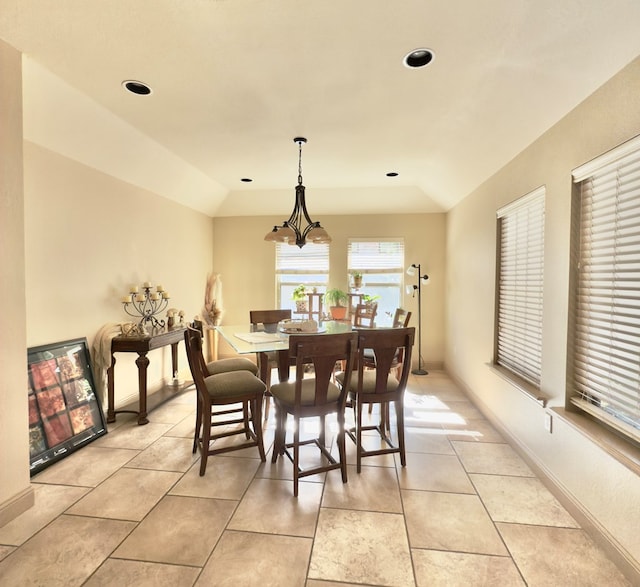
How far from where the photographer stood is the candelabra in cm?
371

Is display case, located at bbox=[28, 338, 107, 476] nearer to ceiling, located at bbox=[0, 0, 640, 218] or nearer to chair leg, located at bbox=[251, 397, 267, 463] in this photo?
chair leg, located at bbox=[251, 397, 267, 463]

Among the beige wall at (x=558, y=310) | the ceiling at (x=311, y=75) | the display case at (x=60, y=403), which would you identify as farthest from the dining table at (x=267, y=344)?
the ceiling at (x=311, y=75)

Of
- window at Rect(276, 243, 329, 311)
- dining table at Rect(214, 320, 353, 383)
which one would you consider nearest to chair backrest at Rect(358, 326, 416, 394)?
dining table at Rect(214, 320, 353, 383)

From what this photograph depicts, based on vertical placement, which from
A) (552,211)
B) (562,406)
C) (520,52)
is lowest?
(562,406)

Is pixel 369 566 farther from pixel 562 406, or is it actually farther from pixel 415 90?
pixel 415 90

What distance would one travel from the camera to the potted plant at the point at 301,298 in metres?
5.20

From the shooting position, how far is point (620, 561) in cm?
168

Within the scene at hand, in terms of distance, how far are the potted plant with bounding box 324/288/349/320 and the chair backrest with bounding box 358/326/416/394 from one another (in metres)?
2.23

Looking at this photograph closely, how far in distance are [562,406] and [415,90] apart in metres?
2.28

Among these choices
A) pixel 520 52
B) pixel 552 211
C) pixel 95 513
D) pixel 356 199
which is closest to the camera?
pixel 520 52

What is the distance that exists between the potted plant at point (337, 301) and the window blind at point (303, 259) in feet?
1.49

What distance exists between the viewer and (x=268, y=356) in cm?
327

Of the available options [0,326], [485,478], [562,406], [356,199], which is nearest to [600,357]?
[562,406]

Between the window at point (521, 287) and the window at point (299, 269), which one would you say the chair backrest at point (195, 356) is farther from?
the window at point (299, 269)
